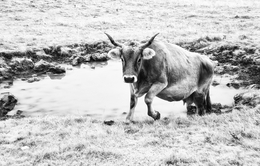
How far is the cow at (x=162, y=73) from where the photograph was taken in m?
7.14

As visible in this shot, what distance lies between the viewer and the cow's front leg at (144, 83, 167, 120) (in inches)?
285

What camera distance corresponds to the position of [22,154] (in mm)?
5570

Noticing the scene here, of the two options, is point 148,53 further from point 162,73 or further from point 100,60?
point 100,60

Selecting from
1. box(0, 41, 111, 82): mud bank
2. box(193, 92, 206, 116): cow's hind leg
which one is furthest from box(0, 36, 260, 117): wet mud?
box(193, 92, 206, 116): cow's hind leg

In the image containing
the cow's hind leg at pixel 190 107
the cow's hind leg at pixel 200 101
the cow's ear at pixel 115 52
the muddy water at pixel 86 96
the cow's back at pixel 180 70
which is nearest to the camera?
the cow's ear at pixel 115 52

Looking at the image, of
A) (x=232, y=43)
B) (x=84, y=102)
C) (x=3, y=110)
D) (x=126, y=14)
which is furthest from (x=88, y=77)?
(x=126, y=14)

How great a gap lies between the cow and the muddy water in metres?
1.14

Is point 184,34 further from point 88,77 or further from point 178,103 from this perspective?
point 178,103

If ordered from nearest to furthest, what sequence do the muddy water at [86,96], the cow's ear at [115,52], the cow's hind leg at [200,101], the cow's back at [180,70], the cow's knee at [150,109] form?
1. the cow's knee at [150,109]
2. the cow's ear at [115,52]
3. the cow's back at [180,70]
4. the cow's hind leg at [200,101]
5. the muddy water at [86,96]

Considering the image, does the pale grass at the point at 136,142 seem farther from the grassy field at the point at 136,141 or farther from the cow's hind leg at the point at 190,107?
the cow's hind leg at the point at 190,107

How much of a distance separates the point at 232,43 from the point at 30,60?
42.7 feet

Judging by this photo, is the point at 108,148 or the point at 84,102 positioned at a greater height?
the point at 108,148

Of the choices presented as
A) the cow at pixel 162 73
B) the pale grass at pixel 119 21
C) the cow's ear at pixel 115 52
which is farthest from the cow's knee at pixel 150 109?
the pale grass at pixel 119 21

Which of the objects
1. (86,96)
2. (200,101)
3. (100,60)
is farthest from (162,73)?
(100,60)
